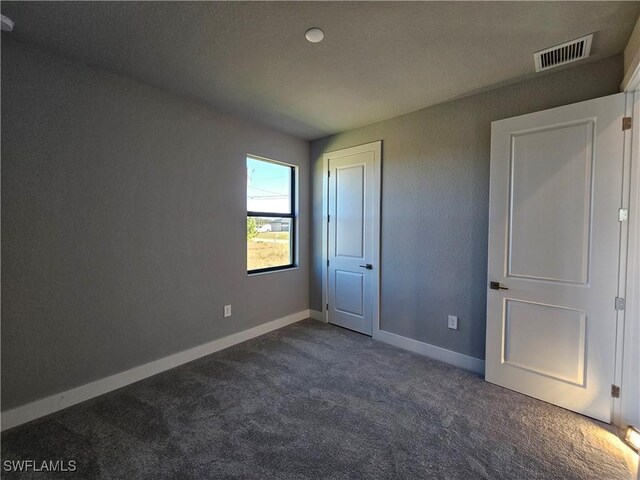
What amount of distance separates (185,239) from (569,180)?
10.6ft

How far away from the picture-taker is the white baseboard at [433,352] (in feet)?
8.80

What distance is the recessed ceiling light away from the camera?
1792 millimetres

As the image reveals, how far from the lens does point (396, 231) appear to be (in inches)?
128

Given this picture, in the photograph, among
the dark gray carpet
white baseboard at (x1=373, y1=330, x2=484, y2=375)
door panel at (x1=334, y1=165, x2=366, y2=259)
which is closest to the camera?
the dark gray carpet

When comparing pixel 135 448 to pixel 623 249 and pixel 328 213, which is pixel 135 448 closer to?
pixel 328 213

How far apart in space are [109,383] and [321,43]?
120 inches

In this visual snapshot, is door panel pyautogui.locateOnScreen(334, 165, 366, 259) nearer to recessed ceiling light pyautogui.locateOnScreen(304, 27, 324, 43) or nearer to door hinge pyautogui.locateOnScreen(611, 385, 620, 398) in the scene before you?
recessed ceiling light pyautogui.locateOnScreen(304, 27, 324, 43)

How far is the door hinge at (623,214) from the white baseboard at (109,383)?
340 cm

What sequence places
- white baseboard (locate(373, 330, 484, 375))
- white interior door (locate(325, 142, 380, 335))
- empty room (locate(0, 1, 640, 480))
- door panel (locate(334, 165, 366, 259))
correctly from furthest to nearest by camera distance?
1. door panel (locate(334, 165, 366, 259))
2. white interior door (locate(325, 142, 380, 335))
3. white baseboard (locate(373, 330, 484, 375))
4. empty room (locate(0, 1, 640, 480))

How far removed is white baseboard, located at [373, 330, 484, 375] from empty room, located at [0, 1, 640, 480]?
0.03 m

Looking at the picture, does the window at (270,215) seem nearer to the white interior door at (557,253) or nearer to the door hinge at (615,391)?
the white interior door at (557,253)

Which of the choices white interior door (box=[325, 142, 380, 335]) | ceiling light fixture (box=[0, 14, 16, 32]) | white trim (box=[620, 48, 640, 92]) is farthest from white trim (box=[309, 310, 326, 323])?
ceiling light fixture (box=[0, 14, 16, 32])

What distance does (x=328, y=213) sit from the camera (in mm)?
3898

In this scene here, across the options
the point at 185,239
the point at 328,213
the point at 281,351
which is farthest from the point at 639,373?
the point at 185,239
